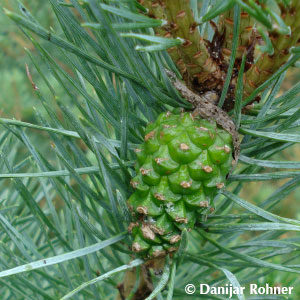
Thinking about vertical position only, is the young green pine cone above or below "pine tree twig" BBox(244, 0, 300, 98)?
below

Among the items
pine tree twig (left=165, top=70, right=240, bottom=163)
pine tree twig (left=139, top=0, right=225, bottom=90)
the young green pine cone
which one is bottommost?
the young green pine cone

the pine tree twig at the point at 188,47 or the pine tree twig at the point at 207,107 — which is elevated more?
the pine tree twig at the point at 188,47

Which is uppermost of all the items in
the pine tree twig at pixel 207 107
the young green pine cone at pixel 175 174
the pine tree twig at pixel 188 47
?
the pine tree twig at pixel 188 47

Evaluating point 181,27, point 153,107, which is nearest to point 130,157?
point 153,107

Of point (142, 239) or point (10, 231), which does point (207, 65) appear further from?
point (10, 231)

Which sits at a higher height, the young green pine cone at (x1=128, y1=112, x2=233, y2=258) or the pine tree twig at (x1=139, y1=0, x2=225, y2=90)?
the pine tree twig at (x1=139, y1=0, x2=225, y2=90)

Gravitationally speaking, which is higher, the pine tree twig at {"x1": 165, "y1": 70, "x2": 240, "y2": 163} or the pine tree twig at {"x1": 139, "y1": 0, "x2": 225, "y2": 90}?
the pine tree twig at {"x1": 139, "y1": 0, "x2": 225, "y2": 90}

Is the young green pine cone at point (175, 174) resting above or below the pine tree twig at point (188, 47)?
below

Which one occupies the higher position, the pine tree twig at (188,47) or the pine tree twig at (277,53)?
the pine tree twig at (188,47)
